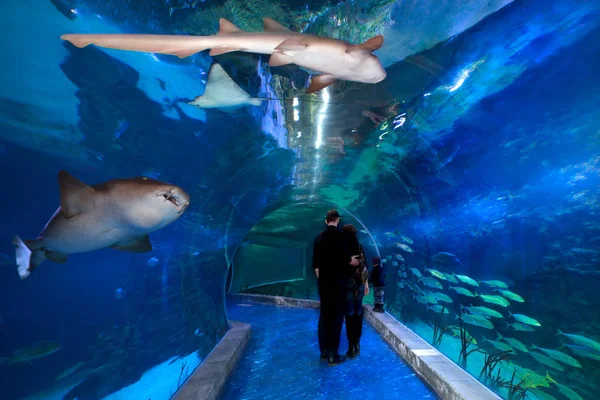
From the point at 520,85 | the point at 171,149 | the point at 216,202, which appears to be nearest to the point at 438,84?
the point at 520,85

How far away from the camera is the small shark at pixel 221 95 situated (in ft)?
13.6

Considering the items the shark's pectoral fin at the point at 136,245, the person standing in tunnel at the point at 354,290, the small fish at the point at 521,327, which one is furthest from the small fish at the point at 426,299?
the shark's pectoral fin at the point at 136,245

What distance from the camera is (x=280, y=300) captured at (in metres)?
13.3

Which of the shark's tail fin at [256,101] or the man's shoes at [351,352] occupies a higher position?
the shark's tail fin at [256,101]

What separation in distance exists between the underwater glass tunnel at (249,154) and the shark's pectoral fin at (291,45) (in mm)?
11

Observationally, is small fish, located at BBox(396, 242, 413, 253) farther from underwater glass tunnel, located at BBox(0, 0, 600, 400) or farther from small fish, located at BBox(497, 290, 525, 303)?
small fish, located at BBox(497, 290, 525, 303)

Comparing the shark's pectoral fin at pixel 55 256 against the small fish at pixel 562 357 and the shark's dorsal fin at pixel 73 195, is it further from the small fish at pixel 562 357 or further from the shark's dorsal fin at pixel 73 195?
the small fish at pixel 562 357

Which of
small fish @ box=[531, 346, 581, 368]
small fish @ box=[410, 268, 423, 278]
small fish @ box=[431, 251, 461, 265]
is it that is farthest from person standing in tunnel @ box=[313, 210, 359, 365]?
small fish @ box=[410, 268, 423, 278]

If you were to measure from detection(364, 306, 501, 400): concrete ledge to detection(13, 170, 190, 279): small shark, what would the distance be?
15.6ft

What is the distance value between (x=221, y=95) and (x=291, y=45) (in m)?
2.60

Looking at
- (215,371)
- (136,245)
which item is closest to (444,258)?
(215,371)

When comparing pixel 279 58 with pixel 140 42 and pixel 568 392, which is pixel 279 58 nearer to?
pixel 140 42

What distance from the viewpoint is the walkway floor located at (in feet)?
15.2

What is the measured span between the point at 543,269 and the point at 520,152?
2190 mm
